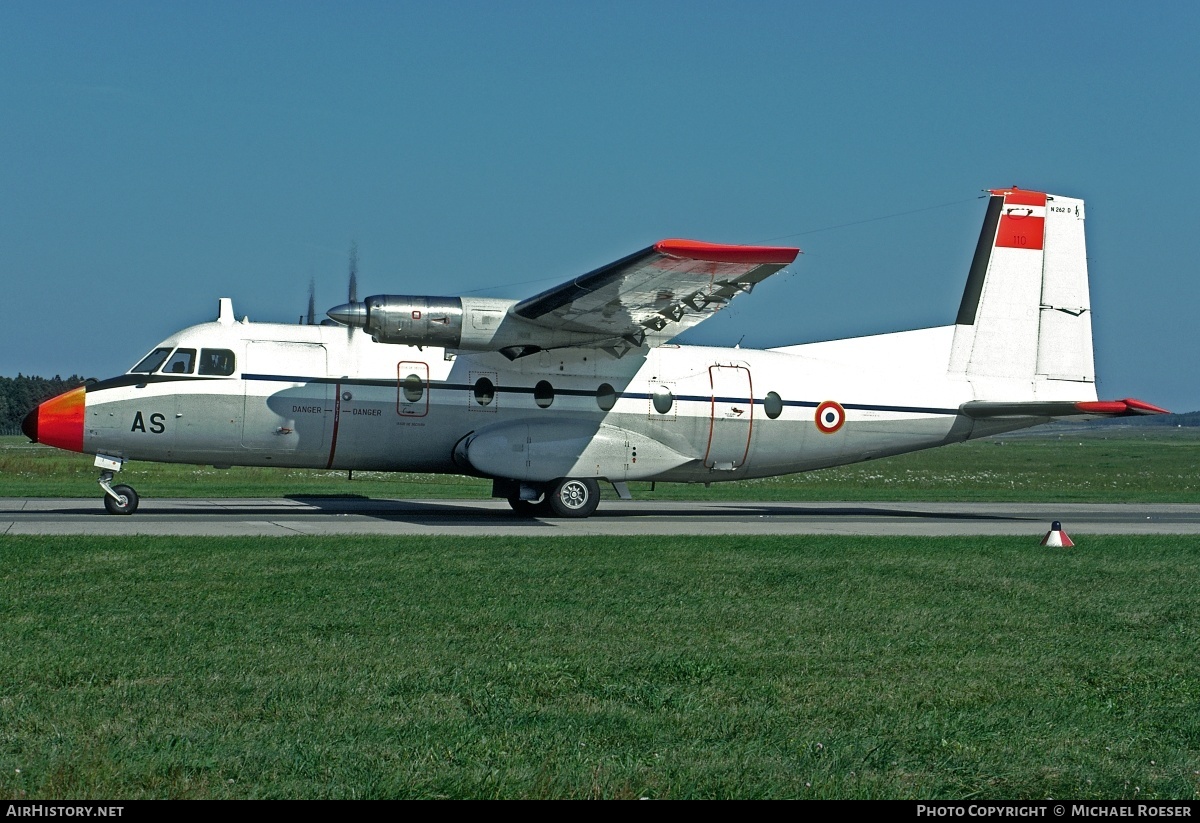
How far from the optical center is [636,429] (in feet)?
69.9

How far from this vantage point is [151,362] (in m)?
19.8

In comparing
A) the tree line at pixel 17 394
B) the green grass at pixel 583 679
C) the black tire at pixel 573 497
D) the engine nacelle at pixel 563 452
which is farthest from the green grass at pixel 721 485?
the tree line at pixel 17 394

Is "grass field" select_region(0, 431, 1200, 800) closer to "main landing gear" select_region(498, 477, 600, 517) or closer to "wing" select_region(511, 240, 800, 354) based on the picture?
"wing" select_region(511, 240, 800, 354)

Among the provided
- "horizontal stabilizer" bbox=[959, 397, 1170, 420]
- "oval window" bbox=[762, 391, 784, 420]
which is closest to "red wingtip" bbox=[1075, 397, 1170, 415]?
"horizontal stabilizer" bbox=[959, 397, 1170, 420]

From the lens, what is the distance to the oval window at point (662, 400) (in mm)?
21359

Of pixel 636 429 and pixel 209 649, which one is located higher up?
pixel 636 429

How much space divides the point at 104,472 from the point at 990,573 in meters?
14.8

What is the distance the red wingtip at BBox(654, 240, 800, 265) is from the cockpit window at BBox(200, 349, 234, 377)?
327 inches

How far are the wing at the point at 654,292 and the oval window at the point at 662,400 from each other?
96 centimetres

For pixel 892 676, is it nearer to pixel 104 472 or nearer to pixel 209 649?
pixel 209 649

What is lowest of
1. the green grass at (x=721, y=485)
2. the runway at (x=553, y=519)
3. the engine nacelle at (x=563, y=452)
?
the green grass at (x=721, y=485)

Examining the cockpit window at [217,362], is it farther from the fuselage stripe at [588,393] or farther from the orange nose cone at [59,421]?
the orange nose cone at [59,421]
